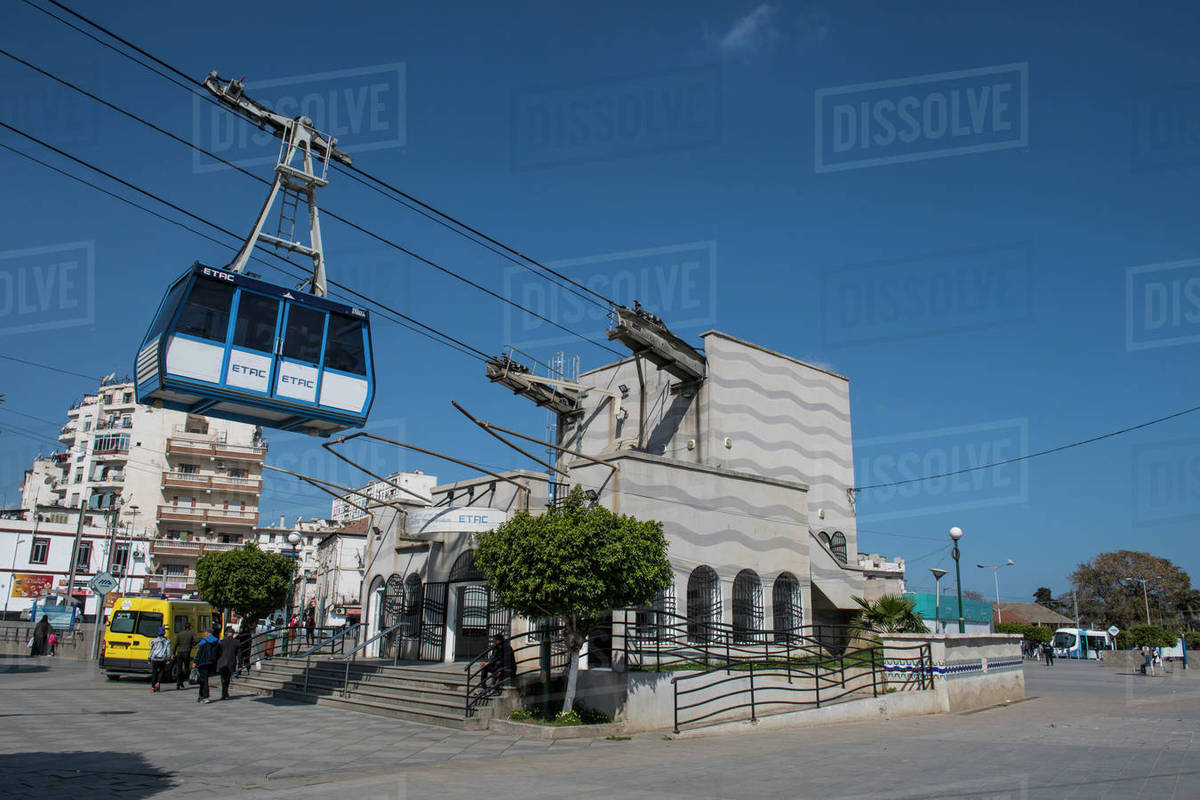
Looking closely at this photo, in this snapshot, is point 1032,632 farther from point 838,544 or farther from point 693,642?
point 693,642

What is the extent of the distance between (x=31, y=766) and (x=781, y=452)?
920 inches

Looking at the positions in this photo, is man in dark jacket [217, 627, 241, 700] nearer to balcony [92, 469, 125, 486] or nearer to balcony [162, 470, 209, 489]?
balcony [162, 470, 209, 489]

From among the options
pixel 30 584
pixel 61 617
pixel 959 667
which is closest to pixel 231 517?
pixel 30 584

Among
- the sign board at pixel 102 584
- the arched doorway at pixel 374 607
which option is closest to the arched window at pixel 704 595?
the arched doorway at pixel 374 607

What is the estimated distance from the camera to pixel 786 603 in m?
22.7

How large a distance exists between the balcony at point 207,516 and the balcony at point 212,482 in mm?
1592

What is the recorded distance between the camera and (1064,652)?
61.1 meters

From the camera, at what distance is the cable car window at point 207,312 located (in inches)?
518

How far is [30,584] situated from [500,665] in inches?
2093

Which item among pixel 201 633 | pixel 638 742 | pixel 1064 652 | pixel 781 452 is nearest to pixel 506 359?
pixel 781 452

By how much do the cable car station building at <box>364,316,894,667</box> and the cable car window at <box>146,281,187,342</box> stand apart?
8.49 metres

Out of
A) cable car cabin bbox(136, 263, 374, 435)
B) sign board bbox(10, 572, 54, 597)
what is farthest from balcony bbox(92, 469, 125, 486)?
cable car cabin bbox(136, 263, 374, 435)

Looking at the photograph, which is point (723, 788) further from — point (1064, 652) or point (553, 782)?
point (1064, 652)

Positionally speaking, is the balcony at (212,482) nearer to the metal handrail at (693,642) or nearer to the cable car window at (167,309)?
the metal handrail at (693,642)
